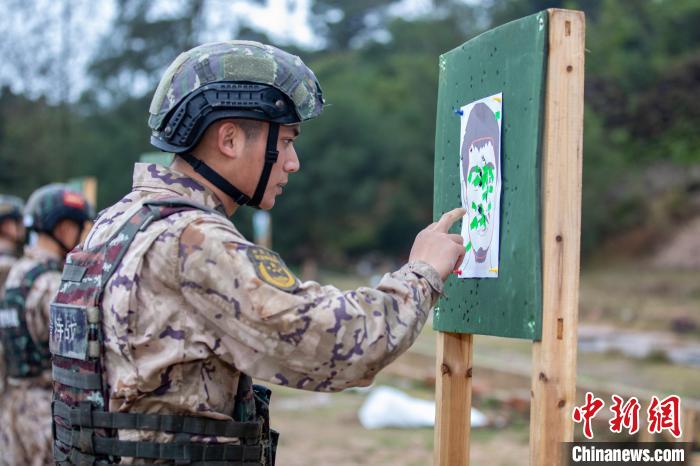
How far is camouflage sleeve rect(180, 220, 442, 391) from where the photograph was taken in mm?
2383

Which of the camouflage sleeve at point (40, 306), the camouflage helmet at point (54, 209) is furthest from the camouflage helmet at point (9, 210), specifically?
the camouflage sleeve at point (40, 306)

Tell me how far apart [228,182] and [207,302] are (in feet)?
1.48

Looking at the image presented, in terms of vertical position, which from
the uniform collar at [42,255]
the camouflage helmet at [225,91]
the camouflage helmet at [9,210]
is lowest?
the camouflage helmet at [225,91]

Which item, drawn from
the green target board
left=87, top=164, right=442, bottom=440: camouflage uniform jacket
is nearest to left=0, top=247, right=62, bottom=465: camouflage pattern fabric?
the green target board

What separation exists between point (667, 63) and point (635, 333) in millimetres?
22570

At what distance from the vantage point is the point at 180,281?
2.43 metres

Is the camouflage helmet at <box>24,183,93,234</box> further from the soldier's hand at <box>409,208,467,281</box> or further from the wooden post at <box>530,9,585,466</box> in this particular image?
the wooden post at <box>530,9,585,466</box>

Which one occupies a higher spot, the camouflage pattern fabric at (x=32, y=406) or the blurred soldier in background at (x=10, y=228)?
the blurred soldier in background at (x=10, y=228)

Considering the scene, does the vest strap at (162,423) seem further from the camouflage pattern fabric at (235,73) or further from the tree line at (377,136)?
the tree line at (377,136)

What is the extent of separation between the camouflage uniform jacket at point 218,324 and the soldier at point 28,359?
261 centimetres

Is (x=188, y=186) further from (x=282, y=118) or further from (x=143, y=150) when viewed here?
(x=143, y=150)

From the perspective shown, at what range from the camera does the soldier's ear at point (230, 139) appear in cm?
268

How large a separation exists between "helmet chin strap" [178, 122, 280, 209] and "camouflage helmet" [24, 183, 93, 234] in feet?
9.23

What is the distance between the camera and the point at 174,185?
2.71 meters
